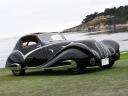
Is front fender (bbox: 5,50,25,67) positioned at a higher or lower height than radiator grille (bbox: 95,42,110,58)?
lower

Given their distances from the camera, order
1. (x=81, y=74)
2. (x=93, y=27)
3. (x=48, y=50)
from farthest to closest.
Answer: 1. (x=93, y=27)
2. (x=48, y=50)
3. (x=81, y=74)

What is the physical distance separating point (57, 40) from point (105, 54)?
2013 millimetres

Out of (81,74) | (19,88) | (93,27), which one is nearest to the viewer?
(19,88)

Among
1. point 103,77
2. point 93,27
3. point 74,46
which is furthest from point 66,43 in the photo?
point 93,27

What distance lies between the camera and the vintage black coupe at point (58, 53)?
14797mm

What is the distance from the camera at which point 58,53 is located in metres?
15.3

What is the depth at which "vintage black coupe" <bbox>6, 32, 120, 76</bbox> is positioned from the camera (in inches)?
583

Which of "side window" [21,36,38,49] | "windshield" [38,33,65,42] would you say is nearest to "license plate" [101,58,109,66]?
"windshield" [38,33,65,42]

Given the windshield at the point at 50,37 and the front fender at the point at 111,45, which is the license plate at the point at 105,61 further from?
the windshield at the point at 50,37

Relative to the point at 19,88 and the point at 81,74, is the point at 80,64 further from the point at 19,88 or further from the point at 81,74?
the point at 19,88

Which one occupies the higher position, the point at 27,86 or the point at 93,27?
the point at 27,86

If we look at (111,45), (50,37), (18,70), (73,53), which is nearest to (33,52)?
(50,37)

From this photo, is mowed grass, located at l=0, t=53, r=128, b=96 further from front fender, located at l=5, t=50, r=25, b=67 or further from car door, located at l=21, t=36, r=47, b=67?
front fender, located at l=5, t=50, r=25, b=67

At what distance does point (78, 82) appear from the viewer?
12422mm
